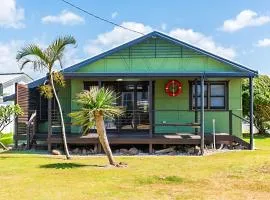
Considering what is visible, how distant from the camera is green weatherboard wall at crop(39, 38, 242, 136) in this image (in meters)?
19.9

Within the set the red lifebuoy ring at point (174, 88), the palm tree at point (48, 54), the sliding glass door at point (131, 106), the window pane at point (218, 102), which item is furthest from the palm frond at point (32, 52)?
the window pane at point (218, 102)

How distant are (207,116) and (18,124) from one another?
8.64 m

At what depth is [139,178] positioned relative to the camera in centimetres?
1125

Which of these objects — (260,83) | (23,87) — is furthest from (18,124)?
(260,83)

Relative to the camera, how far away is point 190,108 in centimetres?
1989

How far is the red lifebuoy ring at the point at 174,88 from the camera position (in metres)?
19.8

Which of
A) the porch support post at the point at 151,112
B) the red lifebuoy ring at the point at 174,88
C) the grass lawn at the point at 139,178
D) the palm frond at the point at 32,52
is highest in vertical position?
the palm frond at the point at 32,52

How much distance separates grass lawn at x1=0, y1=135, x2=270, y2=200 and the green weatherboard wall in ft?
14.5

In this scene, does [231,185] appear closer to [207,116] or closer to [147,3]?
[207,116]

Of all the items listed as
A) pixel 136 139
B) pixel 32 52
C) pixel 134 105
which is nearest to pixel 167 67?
pixel 134 105

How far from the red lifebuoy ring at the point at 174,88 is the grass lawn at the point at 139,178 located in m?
4.80

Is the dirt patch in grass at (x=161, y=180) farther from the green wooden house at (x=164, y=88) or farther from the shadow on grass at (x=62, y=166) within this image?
the green wooden house at (x=164, y=88)

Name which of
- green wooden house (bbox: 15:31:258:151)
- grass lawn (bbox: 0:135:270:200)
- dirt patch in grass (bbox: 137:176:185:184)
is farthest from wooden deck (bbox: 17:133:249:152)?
dirt patch in grass (bbox: 137:176:185:184)

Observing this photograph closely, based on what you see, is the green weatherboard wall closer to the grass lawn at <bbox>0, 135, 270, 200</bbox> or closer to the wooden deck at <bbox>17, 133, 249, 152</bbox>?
the wooden deck at <bbox>17, 133, 249, 152</bbox>
